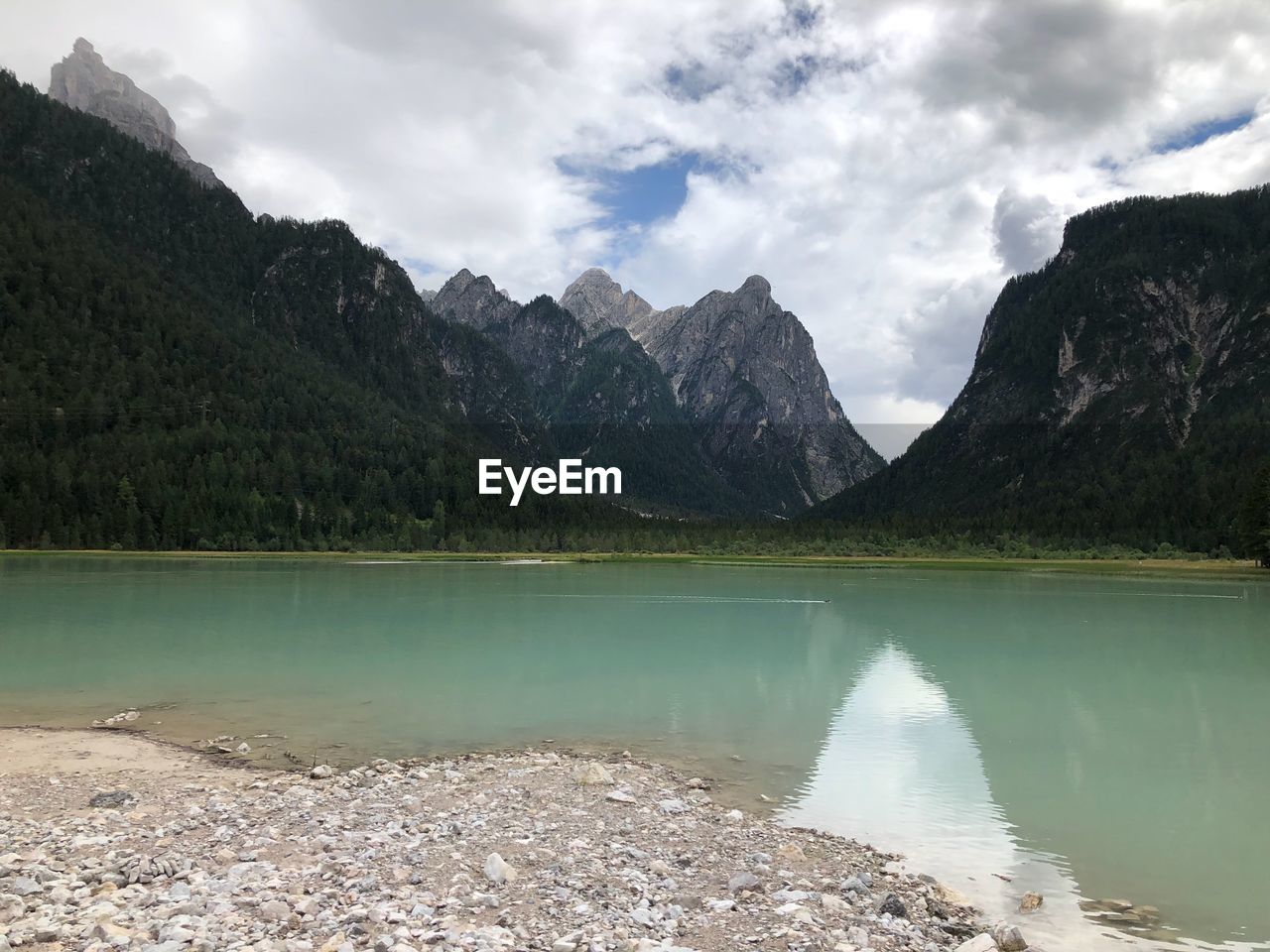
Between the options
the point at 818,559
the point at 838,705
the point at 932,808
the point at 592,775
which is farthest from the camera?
the point at 818,559

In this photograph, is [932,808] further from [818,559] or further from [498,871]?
[818,559]

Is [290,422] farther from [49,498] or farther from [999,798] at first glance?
[999,798]

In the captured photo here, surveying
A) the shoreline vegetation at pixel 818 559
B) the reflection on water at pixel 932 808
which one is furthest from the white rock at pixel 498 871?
the shoreline vegetation at pixel 818 559

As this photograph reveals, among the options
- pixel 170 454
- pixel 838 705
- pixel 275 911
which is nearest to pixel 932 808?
pixel 838 705

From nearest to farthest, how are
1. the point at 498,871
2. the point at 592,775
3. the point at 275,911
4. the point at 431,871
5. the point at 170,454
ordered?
the point at 275,911 < the point at 498,871 < the point at 431,871 < the point at 592,775 < the point at 170,454

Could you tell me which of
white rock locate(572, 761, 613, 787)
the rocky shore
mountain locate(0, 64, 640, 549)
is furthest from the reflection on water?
mountain locate(0, 64, 640, 549)
